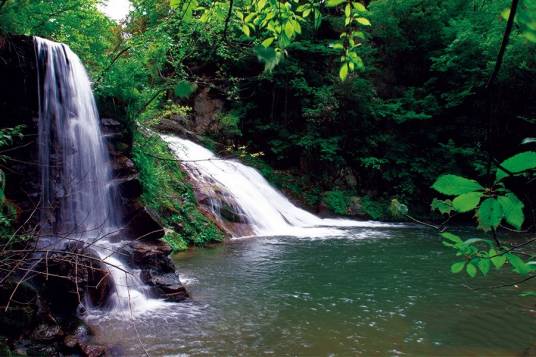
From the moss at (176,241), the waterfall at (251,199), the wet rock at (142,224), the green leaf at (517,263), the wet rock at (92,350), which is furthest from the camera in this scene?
Answer: the waterfall at (251,199)

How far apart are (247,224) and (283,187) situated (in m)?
4.83

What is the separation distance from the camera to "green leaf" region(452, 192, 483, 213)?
0.97 metres

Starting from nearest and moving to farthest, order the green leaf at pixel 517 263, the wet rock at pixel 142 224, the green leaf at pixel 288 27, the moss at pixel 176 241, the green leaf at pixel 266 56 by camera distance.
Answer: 1. the green leaf at pixel 266 56
2. the green leaf at pixel 517 263
3. the green leaf at pixel 288 27
4. the wet rock at pixel 142 224
5. the moss at pixel 176 241

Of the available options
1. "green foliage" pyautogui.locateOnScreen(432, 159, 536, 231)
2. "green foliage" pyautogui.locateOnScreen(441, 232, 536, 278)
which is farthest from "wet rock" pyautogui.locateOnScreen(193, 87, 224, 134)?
"green foliage" pyautogui.locateOnScreen(432, 159, 536, 231)

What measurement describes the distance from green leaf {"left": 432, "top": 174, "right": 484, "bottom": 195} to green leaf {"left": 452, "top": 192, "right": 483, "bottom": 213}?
2 cm

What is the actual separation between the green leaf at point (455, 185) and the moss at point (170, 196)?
25.5 ft

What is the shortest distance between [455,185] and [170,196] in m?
10.1

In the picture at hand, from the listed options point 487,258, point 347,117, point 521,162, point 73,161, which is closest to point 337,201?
point 347,117

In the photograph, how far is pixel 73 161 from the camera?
6660mm

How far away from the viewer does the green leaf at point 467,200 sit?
0.97m

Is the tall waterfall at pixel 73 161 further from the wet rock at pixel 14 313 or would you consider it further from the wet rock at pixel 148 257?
the wet rock at pixel 14 313

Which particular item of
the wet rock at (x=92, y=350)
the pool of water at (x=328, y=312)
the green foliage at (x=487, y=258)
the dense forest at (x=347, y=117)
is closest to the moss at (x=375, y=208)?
the dense forest at (x=347, y=117)

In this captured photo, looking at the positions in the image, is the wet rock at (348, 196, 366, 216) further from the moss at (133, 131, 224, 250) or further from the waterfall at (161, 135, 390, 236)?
the moss at (133, 131, 224, 250)

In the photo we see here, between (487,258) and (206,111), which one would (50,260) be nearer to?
(487,258)
